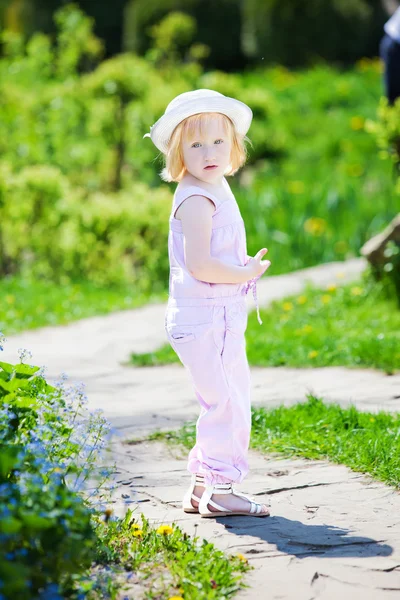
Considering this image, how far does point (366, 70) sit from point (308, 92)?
122 cm

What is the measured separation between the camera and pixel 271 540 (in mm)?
2666

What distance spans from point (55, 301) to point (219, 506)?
13.8 ft

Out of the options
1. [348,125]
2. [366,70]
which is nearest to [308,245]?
[348,125]

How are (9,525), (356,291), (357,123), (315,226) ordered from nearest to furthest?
(9,525) → (356,291) → (315,226) → (357,123)

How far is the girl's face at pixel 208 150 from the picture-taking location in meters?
2.85

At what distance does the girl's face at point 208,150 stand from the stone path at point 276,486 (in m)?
1.03

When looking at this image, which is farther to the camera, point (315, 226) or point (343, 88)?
point (343, 88)

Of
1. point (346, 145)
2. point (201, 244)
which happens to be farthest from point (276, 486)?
point (346, 145)

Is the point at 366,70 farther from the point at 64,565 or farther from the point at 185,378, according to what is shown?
the point at 64,565

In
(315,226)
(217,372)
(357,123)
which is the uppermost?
(357,123)

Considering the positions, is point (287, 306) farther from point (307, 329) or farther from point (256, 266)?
point (256, 266)

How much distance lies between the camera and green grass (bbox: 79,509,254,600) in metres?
2.28

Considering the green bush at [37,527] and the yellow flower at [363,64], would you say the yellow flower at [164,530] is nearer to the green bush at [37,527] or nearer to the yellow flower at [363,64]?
the green bush at [37,527]

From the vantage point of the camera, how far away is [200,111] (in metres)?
2.81
